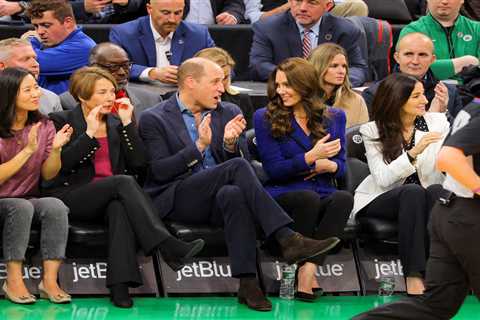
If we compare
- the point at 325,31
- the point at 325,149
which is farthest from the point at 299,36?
the point at 325,149

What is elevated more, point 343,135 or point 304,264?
point 343,135

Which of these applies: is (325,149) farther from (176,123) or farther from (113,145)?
(113,145)

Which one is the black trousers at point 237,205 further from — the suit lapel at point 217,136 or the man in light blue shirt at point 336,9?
the man in light blue shirt at point 336,9

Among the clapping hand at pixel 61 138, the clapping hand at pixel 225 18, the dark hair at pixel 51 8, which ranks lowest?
the clapping hand at pixel 225 18

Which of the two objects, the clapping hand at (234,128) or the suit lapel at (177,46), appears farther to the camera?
the suit lapel at (177,46)

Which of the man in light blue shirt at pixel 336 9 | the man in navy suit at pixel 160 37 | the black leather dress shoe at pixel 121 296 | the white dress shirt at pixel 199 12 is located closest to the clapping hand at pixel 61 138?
the black leather dress shoe at pixel 121 296

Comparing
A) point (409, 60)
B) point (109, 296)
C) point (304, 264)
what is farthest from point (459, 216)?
point (409, 60)

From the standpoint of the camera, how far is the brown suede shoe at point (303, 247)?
7.35 metres

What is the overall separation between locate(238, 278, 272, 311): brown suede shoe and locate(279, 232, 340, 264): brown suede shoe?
0.84 feet

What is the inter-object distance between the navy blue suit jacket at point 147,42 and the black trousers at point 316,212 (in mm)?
1901

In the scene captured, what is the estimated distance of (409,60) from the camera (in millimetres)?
8945

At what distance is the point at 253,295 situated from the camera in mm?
7445

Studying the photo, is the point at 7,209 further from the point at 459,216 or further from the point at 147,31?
the point at 459,216

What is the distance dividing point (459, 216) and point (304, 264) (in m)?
2.27
